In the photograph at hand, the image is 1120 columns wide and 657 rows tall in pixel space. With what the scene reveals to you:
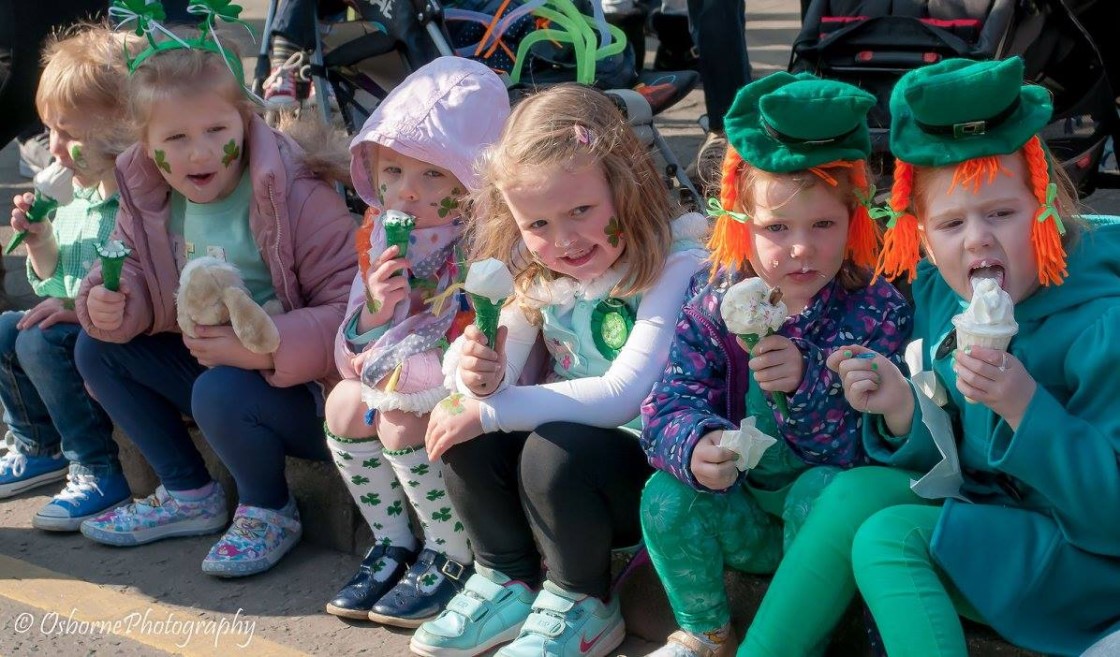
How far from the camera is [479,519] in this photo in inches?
117

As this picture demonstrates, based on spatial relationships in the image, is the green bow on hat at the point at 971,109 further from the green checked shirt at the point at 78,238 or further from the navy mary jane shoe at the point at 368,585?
the green checked shirt at the point at 78,238

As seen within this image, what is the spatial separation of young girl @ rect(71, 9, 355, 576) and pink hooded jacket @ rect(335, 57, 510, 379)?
20 cm

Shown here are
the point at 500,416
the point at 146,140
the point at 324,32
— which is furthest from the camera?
the point at 324,32

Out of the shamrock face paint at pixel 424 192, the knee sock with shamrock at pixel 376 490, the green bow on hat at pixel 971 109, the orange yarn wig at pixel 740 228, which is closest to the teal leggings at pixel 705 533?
the orange yarn wig at pixel 740 228

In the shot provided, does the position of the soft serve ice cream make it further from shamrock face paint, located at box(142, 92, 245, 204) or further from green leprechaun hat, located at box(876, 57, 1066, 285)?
shamrock face paint, located at box(142, 92, 245, 204)

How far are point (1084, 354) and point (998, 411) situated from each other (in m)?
0.19

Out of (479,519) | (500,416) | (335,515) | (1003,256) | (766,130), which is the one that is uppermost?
(766,130)

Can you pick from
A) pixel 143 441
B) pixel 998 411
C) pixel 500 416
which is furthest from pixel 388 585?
pixel 998 411

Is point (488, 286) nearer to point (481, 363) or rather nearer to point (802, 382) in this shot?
point (481, 363)

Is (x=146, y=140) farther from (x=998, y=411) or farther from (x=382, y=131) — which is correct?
(x=998, y=411)

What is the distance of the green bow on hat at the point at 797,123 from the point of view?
97.3 inches

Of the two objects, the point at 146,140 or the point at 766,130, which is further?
the point at 146,140

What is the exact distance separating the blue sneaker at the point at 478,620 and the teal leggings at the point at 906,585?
3.02 feet

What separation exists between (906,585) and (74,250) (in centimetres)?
268
